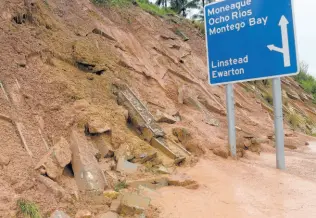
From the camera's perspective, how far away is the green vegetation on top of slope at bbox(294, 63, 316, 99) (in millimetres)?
26281

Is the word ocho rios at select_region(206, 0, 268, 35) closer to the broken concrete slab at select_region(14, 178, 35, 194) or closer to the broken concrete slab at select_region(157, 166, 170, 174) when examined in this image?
the broken concrete slab at select_region(157, 166, 170, 174)

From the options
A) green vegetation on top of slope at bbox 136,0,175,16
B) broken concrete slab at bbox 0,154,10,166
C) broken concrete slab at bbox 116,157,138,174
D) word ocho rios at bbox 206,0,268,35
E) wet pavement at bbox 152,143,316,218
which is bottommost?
wet pavement at bbox 152,143,316,218

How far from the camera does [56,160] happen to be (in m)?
4.61

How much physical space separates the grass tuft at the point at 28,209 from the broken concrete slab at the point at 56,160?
73 cm

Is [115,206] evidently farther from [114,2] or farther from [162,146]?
[114,2]

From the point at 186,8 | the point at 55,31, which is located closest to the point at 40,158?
the point at 55,31

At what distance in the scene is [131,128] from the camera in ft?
22.3

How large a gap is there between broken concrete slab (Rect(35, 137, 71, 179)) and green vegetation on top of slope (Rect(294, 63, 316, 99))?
23.5 metres

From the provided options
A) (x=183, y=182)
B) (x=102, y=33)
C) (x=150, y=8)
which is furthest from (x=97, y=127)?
(x=150, y=8)

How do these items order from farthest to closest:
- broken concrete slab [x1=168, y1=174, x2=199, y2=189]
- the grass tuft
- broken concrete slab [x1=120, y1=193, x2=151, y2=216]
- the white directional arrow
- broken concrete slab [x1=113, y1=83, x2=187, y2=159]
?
the white directional arrow
broken concrete slab [x1=113, y1=83, x2=187, y2=159]
broken concrete slab [x1=168, y1=174, x2=199, y2=189]
broken concrete slab [x1=120, y1=193, x2=151, y2=216]
the grass tuft

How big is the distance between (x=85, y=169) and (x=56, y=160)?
0.40 m

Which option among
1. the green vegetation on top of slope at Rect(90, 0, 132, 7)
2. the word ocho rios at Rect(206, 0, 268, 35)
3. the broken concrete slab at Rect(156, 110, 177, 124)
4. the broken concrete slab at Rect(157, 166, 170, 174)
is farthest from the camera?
the green vegetation on top of slope at Rect(90, 0, 132, 7)

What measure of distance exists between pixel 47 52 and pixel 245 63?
3987 millimetres

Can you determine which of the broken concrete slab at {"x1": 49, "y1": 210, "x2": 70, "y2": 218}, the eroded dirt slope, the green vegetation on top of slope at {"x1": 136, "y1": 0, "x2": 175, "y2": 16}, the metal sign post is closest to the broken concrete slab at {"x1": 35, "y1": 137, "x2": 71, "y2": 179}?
the eroded dirt slope
